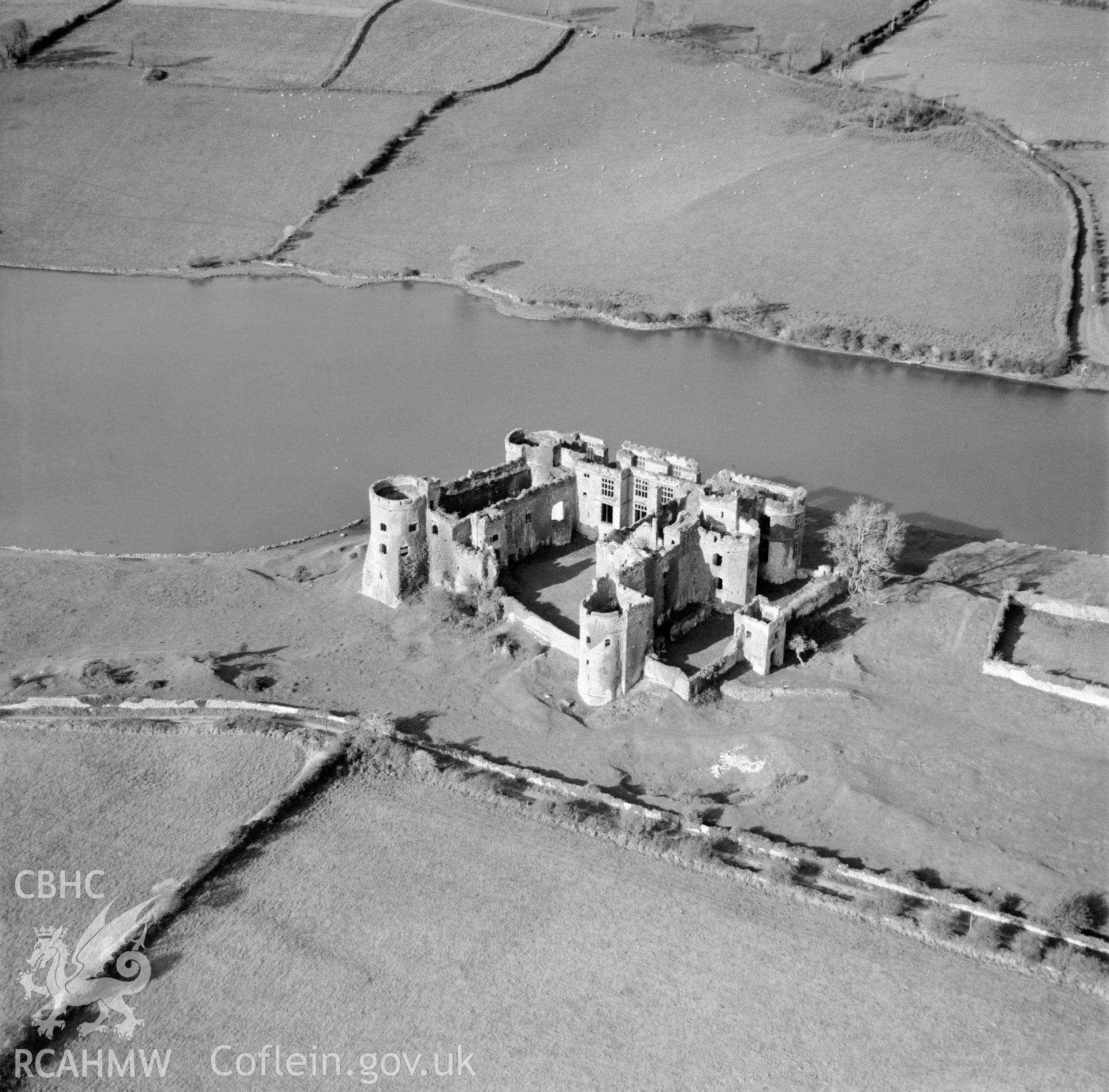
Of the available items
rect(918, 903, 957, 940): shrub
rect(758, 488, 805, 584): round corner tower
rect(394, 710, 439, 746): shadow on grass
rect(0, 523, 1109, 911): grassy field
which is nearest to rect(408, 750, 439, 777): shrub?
rect(394, 710, 439, 746): shadow on grass

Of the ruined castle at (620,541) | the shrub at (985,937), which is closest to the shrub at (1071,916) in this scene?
the shrub at (985,937)

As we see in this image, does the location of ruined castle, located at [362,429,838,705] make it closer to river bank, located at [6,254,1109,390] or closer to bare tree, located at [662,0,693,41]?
river bank, located at [6,254,1109,390]

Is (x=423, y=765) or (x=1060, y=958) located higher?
(x=1060, y=958)

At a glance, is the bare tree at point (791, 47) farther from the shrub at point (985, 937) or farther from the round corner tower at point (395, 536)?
the shrub at point (985, 937)

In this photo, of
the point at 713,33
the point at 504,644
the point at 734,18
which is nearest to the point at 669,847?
the point at 504,644

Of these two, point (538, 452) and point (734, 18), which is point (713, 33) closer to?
point (734, 18)

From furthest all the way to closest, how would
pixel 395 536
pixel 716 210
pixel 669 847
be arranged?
1. pixel 716 210
2. pixel 395 536
3. pixel 669 847

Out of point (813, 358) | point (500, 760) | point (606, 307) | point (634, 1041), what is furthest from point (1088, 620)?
point (606, 307)
